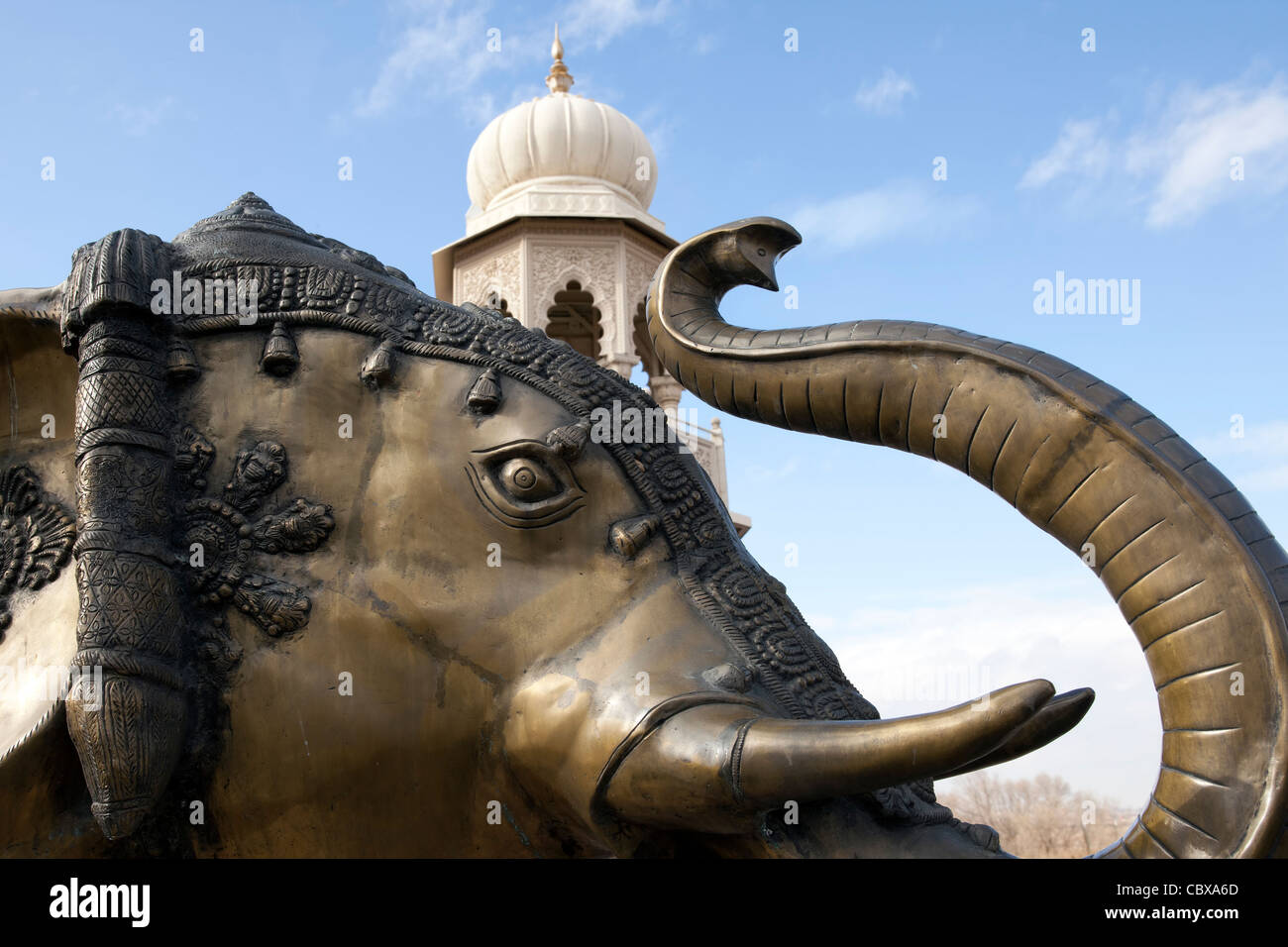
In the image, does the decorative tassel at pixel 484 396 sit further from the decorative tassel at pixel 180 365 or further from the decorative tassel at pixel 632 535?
the decorative tassel at pixel 180 365

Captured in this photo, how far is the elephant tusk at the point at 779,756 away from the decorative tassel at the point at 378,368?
2.13 feet

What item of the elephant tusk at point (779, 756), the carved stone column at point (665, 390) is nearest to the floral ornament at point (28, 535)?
the elephant tusk at point (779, 756)

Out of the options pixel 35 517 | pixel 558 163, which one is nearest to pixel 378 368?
pixel 35 517

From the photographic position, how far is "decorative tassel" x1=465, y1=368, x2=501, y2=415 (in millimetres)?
1798

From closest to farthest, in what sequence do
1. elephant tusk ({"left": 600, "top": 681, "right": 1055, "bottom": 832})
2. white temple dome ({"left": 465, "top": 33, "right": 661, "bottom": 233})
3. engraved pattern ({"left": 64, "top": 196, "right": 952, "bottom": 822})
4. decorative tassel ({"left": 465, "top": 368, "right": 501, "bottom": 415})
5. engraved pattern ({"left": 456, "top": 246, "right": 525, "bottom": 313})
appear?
elephant tusk ({"left": 600, "top": 681, "right": 1055, "bottom": 832})
engraved pattern ({"left": 64, "top": 196, "right": 952, "bottom": 822})
decorative tassel ({"left": 465, "top": 368, "right": 501, "bottom": 415})
engraved pattern ({"left": 456, "top": 246, "right": 525, "bottom": 313})
white temple dome ({"left": 465, "top": 33, "right": 661, "bottom": 233})

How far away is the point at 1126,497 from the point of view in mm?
1463

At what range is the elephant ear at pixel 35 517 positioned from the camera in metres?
1.70

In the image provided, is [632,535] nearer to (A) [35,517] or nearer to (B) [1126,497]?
(B) [1126,497]

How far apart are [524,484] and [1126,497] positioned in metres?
0.75

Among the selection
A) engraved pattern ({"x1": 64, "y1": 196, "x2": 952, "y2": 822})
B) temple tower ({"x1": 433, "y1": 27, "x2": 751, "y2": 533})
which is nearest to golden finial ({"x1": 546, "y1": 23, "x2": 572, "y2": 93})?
temple tower ({"x1": 433, "y1": 27, "x2": 751, "y2": 533})

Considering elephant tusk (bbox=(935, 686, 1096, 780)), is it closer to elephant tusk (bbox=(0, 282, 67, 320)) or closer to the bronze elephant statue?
the bronze elephant statue

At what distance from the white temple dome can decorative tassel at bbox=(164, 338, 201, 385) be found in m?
15.3
